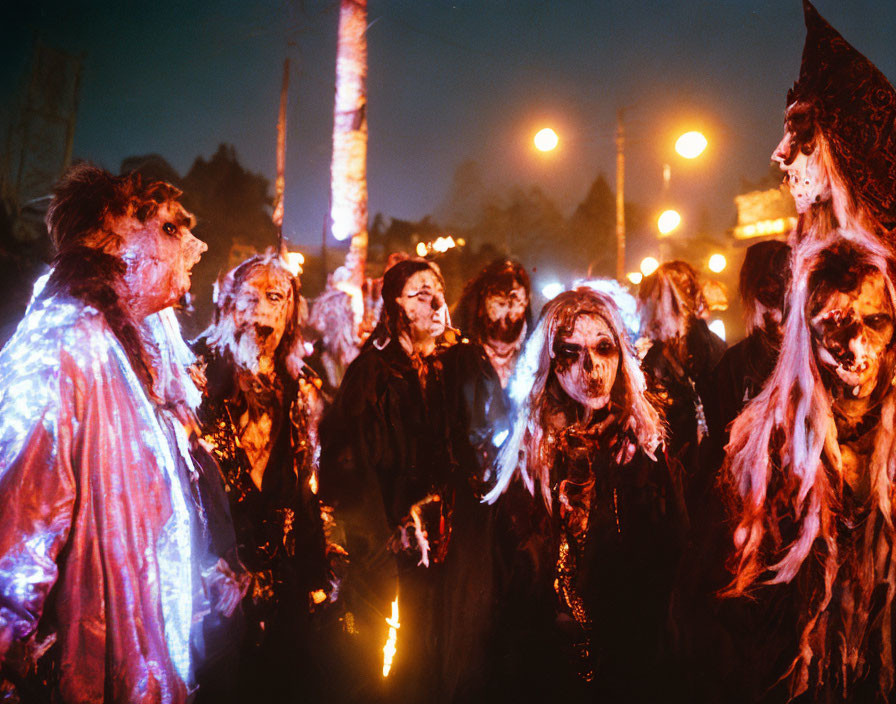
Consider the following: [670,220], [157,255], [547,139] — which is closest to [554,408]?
[157,255]

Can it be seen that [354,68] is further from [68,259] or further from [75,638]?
[75,638]

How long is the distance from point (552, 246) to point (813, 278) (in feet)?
55.9

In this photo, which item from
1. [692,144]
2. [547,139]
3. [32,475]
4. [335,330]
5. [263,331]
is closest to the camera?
[32,475]

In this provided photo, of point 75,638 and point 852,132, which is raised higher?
point 852,132

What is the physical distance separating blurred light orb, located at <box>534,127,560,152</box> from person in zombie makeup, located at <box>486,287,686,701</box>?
113 inches

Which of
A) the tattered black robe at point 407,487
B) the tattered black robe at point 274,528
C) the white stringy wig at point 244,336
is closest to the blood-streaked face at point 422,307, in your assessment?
the tattered black robe at point 407,487

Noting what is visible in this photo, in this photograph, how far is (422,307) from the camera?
359 cm

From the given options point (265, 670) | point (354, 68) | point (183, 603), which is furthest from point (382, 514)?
point (354, 68)

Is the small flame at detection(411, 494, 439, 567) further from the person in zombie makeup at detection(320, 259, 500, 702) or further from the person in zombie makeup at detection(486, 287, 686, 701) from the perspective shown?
the person in zombie makeup at detection(486, 287, 686, 701)

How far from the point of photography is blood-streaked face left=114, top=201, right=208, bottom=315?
2441mm

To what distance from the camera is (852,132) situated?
2.51 metres

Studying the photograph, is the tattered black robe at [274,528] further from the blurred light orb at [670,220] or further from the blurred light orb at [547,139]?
the blurred light orb at [670,220]

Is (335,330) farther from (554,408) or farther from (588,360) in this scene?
(588,360)

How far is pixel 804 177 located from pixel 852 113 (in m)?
0.29
